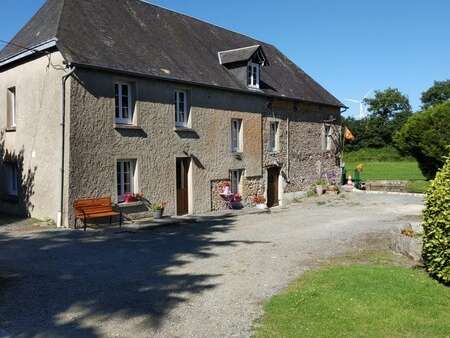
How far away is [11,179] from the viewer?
55.3ft

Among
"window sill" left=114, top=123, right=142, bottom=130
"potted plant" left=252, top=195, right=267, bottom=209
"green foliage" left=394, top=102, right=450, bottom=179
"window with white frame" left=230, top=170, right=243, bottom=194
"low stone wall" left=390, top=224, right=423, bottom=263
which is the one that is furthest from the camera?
"potted plant" left=252, top=195, right=267, bottom=209

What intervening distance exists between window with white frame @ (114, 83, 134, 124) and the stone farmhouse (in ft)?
0.12

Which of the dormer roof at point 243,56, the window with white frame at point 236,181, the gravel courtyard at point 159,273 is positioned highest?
the dormer roof at point 243,56

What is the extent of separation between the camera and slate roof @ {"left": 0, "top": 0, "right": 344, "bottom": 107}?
14.7 m

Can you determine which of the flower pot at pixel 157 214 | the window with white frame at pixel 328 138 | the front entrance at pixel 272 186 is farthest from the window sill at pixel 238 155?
the window with white frame at pixel 328 138

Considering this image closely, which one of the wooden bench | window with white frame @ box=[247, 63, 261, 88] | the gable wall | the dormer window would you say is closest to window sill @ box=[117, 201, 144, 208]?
the wooden bench

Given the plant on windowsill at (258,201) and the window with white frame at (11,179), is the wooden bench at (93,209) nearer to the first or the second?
the window with white frame at (11,179)

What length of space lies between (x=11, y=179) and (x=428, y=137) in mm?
17561

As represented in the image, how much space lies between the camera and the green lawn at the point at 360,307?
555cm

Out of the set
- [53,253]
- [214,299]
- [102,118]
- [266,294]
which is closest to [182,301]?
[214,299]

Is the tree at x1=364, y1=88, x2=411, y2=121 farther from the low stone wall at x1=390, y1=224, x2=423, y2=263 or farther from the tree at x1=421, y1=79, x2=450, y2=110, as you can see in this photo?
the low stone wall at x1=390, y1=224, x2=423, y2=263

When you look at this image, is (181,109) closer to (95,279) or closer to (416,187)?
(95,279)

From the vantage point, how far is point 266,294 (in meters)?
7.27

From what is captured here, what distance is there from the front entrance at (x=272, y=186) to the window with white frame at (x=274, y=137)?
106cm
